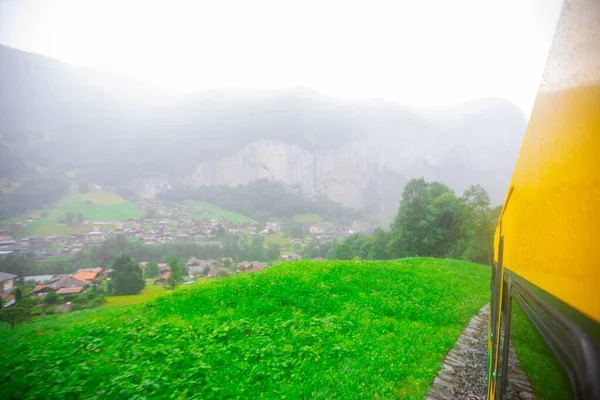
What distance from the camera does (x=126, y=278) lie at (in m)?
22.1

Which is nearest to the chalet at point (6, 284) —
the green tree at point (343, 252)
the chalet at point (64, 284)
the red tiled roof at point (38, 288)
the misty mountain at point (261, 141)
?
the red tiled roof at point (38, 288)

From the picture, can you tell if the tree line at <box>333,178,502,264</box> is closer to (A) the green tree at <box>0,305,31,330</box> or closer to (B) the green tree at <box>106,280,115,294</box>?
(B) the green tree at <box>106,280,115,294</box>

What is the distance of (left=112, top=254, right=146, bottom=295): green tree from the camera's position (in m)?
21.5

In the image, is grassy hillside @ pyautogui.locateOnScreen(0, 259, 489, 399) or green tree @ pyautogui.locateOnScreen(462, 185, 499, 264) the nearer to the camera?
grassy hillside @ pyautogui.locateOnScreen(0, 259, 489, 399)

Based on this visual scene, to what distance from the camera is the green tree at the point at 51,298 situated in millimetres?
14384

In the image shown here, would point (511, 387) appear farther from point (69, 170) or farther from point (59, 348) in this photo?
point (69, 170)

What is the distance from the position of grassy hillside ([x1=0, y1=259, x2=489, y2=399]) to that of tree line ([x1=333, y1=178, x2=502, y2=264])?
2249 centimetres

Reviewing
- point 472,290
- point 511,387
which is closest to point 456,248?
point 472,290

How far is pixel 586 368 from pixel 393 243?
118ft

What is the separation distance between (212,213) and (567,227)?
110m

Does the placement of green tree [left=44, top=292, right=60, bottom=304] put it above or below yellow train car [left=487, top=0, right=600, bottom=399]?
below

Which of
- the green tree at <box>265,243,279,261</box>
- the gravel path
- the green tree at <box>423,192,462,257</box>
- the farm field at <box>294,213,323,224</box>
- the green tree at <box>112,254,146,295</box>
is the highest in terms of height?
the green tree at <box>423,192,462,257</box>

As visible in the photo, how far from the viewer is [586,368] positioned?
2.20 feet

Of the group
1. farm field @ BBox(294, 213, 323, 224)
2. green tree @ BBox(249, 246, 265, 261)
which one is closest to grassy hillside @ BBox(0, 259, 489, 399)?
green tree @ BBox(249, 246, 265, 261)
